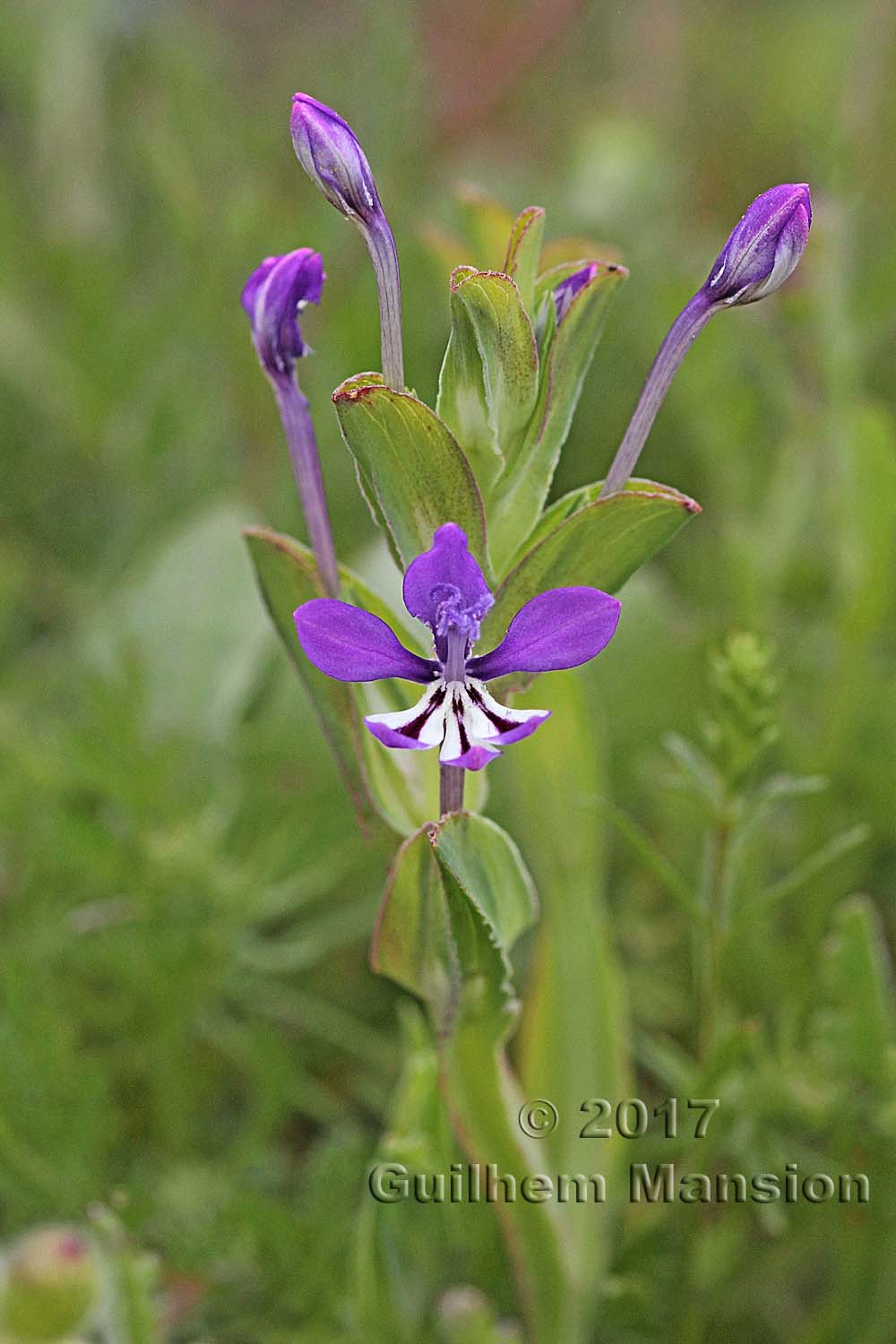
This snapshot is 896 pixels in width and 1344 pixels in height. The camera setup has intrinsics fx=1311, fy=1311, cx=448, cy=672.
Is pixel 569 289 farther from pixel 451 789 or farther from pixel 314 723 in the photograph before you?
pixel 314 723

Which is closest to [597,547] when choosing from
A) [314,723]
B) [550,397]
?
[550,397]

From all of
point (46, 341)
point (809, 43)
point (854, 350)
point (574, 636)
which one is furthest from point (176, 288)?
point (809, 43)

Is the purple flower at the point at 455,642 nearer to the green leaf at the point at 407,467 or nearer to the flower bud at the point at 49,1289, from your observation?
the green leaf at the point at 407,467

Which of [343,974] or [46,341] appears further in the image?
[46,341]

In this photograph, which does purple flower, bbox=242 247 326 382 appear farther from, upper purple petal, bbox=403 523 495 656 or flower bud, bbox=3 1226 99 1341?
flower bud, bbox=3 1226 99 1341

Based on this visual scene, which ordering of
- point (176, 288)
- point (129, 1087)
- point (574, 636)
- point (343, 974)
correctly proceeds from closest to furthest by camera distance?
1. point (574, 636)
2. point (129, 1087)
3. point (343, 974)
4. point (176, 288)

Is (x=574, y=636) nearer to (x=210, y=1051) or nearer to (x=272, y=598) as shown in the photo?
(x=272, y=598)
